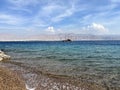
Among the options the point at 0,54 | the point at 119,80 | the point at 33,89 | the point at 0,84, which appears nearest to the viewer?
the point at 0,84

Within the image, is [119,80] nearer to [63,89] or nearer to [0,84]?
[63,89]

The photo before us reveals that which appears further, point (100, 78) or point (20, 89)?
point (100, 78)

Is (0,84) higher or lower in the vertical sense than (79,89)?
higher

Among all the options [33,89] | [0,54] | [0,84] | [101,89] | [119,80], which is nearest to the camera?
[0,84]

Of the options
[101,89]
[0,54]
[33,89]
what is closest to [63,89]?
[33,89]

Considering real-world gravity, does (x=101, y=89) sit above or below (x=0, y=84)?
below

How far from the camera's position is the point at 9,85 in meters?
13.2

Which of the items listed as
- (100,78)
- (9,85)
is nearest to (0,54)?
(100,78)

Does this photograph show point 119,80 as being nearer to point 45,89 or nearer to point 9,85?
point 45,89

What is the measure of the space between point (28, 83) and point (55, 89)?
260cm

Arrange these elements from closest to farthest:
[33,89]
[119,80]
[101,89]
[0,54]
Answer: [33,89]
[101,89]
[119,80]
[0,54]

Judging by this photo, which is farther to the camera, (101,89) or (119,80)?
(119,80)

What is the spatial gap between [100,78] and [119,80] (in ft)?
6.19

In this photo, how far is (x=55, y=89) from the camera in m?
14.5
